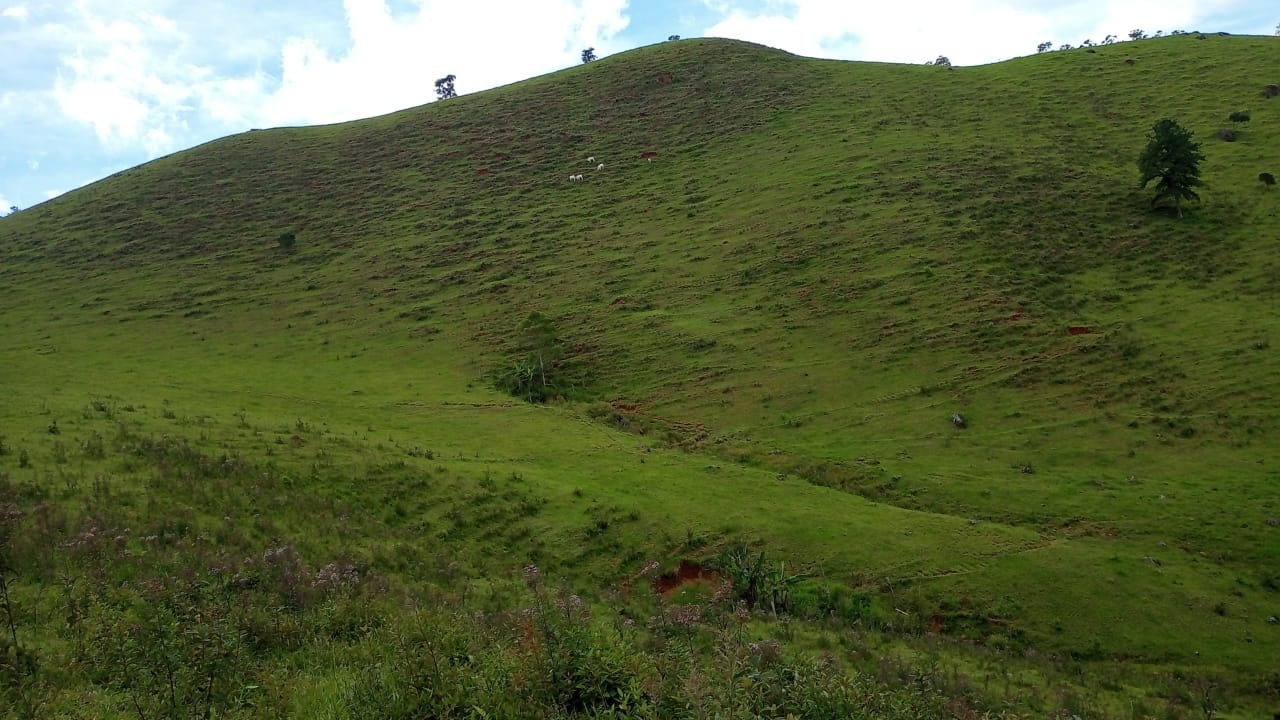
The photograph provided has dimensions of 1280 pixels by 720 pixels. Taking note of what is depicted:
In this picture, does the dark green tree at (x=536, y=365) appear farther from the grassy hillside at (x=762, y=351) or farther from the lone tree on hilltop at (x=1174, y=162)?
the lone tree on hilltop at (x=1174, y=162)

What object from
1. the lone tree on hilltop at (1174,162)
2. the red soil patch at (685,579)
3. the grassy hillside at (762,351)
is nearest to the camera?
the red soil patch at (685,579)

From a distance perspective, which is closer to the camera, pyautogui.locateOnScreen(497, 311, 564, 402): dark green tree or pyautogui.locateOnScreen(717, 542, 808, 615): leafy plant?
pyautogui.locateOnScreen(717, 542, 808, 615): leafy plant

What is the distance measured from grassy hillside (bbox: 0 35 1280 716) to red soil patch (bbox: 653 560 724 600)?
665 mm

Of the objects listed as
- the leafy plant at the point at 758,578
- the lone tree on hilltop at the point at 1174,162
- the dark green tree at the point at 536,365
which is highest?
the lone tree on hilltop at the point at 1174,162

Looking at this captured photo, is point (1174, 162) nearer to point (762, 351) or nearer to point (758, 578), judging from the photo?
point (762, 351)

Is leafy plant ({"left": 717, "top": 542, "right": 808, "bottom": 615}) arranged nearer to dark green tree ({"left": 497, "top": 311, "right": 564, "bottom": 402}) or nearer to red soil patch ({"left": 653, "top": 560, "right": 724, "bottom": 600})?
red soil patch ({"left": 653, "top": 560, "right": 724, "bottom": 600})

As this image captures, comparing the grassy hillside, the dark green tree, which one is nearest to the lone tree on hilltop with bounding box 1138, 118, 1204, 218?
the grassy hillside

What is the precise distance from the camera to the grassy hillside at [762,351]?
20.5m

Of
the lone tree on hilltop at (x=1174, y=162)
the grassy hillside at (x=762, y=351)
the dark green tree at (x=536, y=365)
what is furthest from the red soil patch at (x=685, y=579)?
the lone tree on hilltop at (x=1174, y=162)

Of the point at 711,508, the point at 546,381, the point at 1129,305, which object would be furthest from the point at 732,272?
the point at 711,508

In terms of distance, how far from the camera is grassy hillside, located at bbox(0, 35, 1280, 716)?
20.5 meters

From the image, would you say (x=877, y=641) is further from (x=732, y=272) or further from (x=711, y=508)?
(x=732, y=272)

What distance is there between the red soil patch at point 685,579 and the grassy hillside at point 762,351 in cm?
67

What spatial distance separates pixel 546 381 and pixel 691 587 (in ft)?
68.0
